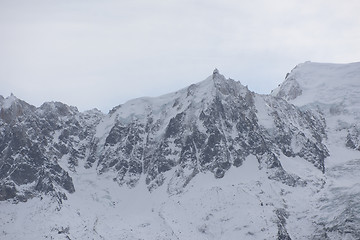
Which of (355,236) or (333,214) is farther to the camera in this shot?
(333,214)

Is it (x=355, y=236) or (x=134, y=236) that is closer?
(x=355, y=236)

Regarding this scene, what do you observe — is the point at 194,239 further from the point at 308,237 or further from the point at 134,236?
the point at 308,237

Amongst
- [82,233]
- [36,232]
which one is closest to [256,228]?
[82,233]

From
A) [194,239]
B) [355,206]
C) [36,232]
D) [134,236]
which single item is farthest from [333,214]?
[36,232]

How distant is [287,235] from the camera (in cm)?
19388

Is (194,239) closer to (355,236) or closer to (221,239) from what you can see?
(221,239)

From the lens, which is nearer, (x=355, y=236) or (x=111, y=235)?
(x=355, y=236)

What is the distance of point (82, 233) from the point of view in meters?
197

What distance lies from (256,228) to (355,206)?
32.3 m

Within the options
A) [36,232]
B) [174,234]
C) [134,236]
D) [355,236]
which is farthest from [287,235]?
[36,232]

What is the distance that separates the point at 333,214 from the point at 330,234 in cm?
910

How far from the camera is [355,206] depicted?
642ft

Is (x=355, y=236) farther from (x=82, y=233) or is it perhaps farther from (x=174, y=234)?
(x=82, y=233)

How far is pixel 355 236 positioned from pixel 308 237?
15.3 metres
